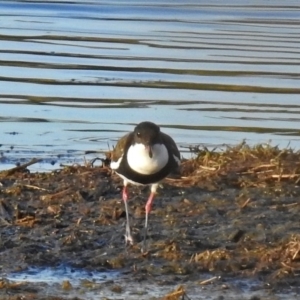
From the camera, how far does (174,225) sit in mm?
7566

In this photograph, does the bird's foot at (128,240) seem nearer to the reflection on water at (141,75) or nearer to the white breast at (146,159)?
the white breast at (146,159)

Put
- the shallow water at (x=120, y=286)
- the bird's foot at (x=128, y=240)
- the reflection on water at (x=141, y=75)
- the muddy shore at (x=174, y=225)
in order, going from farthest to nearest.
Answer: the reflection on water at (x=141, y=75)
the bird's foot at (x=128, y=240)
the muddy shore at (x=174, y=225)
the shallow water at (x=120, y=286)

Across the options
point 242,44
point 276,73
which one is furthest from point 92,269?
A: point 242,44

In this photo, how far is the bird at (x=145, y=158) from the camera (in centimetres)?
721

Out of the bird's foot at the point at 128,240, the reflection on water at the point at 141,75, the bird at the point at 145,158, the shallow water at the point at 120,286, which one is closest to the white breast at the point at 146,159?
the bird at the point at 145,158

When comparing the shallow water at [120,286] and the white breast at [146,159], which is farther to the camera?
the white breast at [146,159]

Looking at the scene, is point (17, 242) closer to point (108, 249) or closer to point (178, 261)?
point (108, 249)

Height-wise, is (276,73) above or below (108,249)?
above

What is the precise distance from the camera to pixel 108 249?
705cm

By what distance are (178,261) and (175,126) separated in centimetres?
510

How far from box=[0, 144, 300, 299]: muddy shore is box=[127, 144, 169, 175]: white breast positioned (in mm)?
452

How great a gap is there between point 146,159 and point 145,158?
0.4 inches

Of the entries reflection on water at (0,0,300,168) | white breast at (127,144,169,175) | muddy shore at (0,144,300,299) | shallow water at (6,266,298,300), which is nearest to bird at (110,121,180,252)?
white breast at (127,144,169,175)

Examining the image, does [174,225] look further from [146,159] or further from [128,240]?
[146,159]
